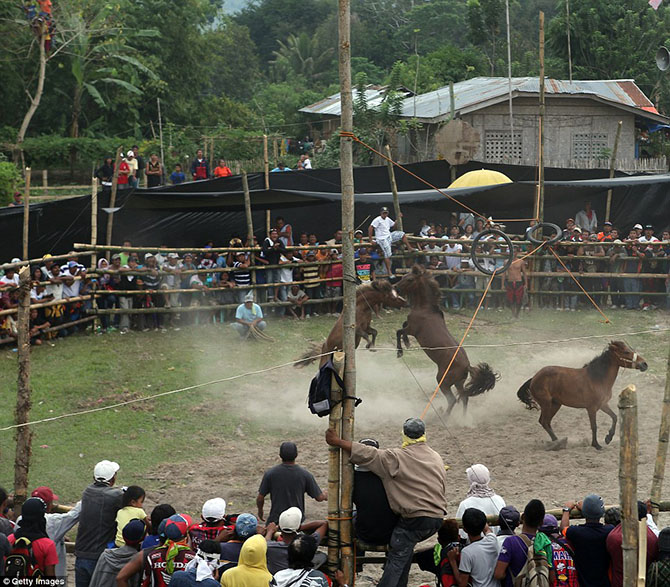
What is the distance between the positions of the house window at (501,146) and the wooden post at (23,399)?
66.6ft

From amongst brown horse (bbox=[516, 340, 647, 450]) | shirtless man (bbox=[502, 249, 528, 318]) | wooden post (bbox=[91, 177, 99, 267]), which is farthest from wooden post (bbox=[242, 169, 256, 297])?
brown horse (bbox=[516, 340, 647, 450])

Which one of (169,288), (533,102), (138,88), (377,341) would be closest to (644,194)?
(533,102)

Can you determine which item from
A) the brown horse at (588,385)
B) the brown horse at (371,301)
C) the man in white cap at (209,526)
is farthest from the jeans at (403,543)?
the brown horse at (371,301)

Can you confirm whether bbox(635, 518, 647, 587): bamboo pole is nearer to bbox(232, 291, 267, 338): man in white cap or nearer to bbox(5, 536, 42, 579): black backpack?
bbox(5, 536, 42, 579): black backpack

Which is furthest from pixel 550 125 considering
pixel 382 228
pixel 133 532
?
pixel 133 532

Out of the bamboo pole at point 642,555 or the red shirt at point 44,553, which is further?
the red shirt at point 44,553

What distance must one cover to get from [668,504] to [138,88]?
31.9m

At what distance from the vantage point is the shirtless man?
60.7 feet

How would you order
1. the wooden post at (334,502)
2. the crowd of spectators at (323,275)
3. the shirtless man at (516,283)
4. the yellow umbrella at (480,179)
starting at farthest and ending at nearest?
the yellow umbrella at (480,179) → the shirtless man at (516,283) → the crowd of spectators at (323,275) → the wooden post at (334,502)

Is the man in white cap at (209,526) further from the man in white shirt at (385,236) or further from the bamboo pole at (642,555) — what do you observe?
the man in white shirt at (385,236)

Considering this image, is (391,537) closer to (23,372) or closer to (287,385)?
(23,372)

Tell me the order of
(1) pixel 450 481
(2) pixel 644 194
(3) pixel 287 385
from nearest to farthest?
(1) pixel 450 481 → (3) pixel 287 385 → (2) pixel 644 194

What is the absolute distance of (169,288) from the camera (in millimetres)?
17594

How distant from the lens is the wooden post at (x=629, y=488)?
6.01 meters
